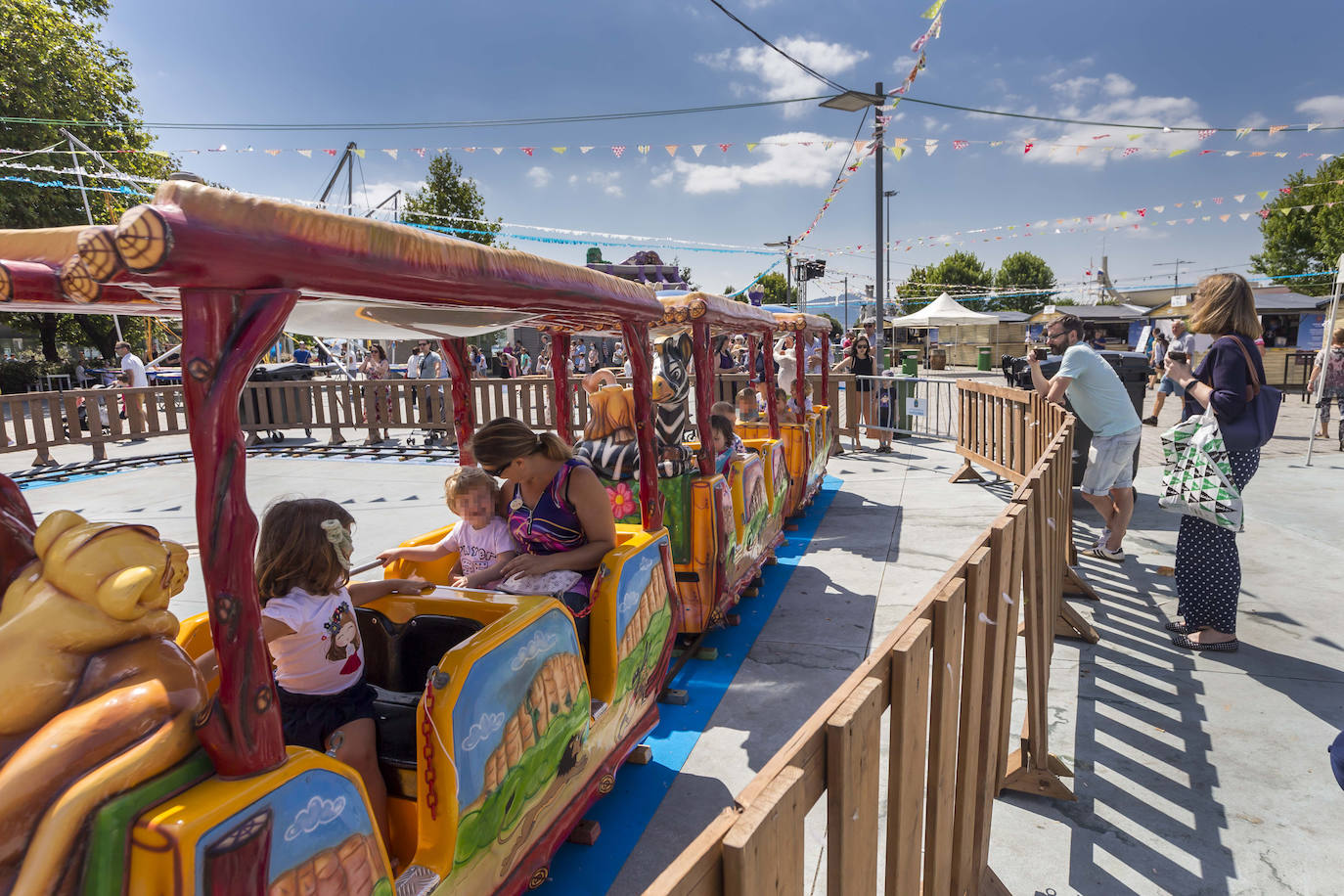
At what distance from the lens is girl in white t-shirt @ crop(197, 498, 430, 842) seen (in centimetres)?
211

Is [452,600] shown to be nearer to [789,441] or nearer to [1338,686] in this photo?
[1338,686]

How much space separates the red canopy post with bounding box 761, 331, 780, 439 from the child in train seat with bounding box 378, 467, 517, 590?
3485 mm

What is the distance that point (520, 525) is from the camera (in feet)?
10.9

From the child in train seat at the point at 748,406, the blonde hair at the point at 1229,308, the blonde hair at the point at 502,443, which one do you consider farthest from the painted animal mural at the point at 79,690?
the child in train seat at the point at 748,406

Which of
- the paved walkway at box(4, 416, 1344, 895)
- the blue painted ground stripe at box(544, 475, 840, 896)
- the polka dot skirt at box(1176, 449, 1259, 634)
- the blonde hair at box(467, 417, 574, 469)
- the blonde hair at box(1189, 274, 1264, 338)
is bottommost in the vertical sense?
the blue painted ground stripe at box(544, 475, 840, 896)

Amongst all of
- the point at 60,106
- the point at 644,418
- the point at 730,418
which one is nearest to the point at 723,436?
the point at 730,418

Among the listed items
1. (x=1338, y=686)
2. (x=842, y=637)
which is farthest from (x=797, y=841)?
(x=1338, y=686)

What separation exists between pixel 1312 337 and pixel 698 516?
27824 millimetres

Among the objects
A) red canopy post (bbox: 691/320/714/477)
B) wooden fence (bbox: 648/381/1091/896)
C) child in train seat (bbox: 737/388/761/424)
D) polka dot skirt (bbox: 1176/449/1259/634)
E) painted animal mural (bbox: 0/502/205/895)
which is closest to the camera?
wooden fence (bbox: 648/381/1091/896)

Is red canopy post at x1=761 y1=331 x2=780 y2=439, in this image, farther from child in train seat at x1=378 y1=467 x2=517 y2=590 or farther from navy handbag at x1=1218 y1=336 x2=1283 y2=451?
child in train seat at x1=378 y1=467 x2=517 y2=590

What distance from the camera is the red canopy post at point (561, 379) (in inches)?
180

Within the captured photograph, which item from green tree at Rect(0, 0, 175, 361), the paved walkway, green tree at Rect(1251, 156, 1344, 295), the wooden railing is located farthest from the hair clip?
green tree at Rect(1251, 156, 1344, 295)

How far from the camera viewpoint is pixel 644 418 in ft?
11.9

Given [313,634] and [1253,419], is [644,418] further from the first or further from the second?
[1253,419]
